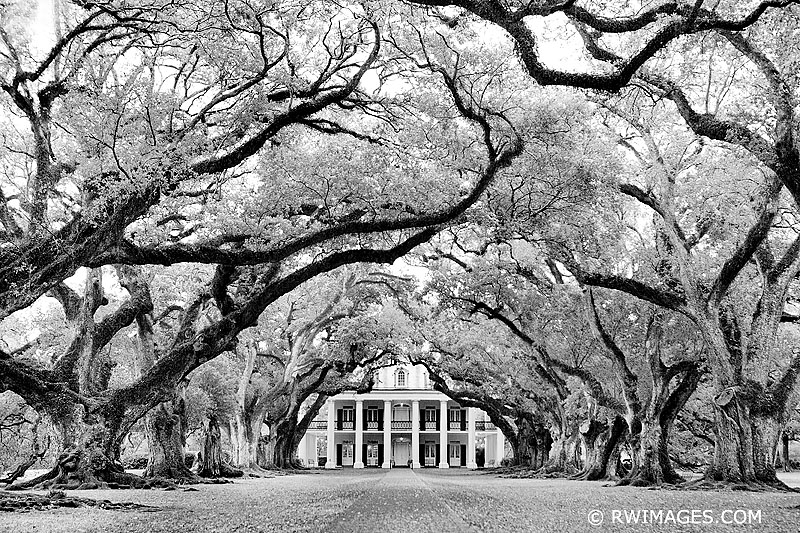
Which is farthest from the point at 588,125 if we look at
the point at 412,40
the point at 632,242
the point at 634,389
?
the point at 634,389

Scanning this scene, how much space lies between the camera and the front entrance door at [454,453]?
72.3 meters

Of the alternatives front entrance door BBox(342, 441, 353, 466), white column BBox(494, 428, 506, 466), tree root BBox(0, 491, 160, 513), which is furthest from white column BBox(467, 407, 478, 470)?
tree root BBox(0, 491, 160, 513)

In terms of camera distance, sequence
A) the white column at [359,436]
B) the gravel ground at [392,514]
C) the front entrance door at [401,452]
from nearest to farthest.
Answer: the gravel ground at [392,514] < the white column at [359,436] < the front entrance door at [401,452]

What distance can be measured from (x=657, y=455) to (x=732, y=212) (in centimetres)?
768

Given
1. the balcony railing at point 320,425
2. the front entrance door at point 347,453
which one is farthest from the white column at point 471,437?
the balcony railing at point 320,425

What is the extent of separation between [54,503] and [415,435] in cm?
5975

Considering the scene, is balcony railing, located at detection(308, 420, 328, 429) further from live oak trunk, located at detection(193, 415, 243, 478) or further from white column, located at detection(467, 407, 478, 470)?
live oak trunk, located at detection(193, 415, 243, 478)

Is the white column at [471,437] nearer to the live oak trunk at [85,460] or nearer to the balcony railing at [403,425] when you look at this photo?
the balcony railing at [403,425]

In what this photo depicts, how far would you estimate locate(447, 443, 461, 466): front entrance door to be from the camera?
7231 centimetres

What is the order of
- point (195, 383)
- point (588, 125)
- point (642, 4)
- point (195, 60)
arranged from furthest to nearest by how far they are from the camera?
1. point (195, 383)
2. point (588, 125)
3. point (195, 60)
4. point (642, 4)

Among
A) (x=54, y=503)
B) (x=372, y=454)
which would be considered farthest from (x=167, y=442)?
(x=372, y=454)

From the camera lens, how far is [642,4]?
33.1ft

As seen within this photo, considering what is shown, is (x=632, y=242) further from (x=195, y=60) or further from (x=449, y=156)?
(x=195, y=60)

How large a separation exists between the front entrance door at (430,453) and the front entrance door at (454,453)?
146 centimetres
